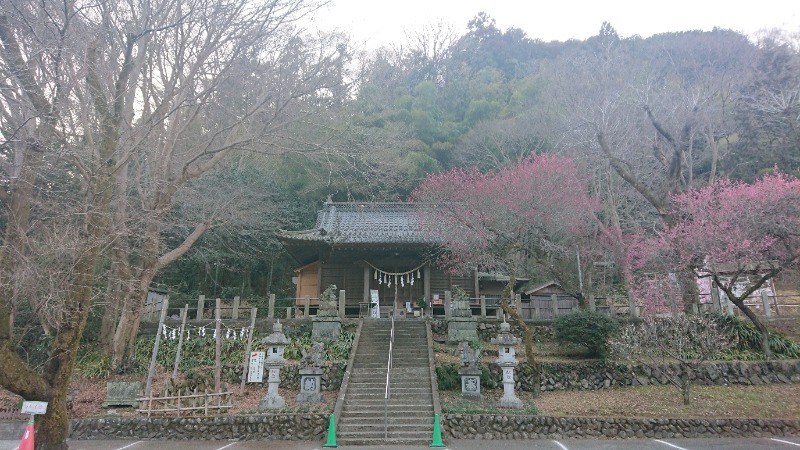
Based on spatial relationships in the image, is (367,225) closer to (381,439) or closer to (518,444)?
(381,439)

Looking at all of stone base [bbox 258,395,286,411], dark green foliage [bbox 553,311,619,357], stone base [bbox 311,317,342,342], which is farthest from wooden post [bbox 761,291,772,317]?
stone base [bbox 258,395,286,411]

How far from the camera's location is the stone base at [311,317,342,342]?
17.3 meters

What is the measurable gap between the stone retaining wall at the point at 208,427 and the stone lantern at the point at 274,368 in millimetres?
887

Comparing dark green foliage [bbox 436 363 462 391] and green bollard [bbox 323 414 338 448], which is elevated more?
dark green foliage [bbox 436 363 462 391]

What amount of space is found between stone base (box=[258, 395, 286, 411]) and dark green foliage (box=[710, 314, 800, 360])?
13208 mm

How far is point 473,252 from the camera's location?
18.6 meters

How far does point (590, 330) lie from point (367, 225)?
11152 millimetres

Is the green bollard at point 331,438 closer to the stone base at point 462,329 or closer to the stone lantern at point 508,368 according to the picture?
the stone lantern at point 508,368

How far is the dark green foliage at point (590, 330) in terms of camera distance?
14984mm

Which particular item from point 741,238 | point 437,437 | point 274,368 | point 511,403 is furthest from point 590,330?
point 274,368

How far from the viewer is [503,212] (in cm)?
1767

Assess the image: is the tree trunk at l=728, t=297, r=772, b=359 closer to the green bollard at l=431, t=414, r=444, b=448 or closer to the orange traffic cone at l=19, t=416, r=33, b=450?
the green bollard at l=431, t=414, r=444, b=448

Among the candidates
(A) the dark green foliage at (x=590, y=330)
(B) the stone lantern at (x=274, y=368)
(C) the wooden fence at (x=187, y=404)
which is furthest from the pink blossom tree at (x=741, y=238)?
(C) the wooden fence at (x=187, y=404)

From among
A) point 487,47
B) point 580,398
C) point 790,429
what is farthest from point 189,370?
point 487,47
